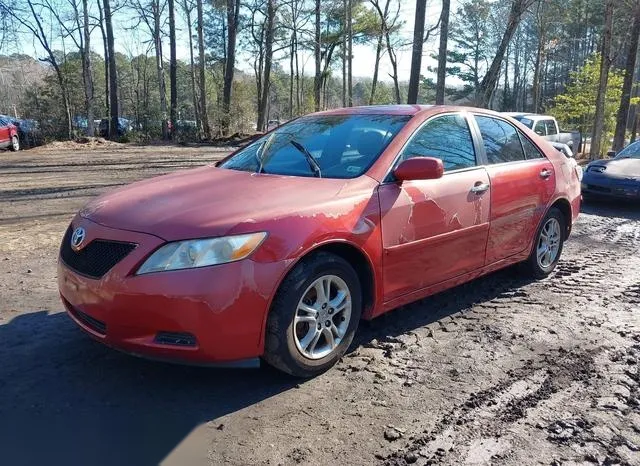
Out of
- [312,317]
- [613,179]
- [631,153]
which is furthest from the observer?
[631,153]

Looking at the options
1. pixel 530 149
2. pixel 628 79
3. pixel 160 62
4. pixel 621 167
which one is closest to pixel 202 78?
pixel 160 62

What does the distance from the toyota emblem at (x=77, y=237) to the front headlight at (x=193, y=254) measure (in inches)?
23.3

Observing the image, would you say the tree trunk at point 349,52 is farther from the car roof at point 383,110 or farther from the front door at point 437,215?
the front door at point 437,215

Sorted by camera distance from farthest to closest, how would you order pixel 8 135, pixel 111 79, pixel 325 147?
pixel 111 79 → pixel 8 135 → pixel 325 147

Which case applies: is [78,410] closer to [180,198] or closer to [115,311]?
[115,311]

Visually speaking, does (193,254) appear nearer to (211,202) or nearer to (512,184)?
(211,202)

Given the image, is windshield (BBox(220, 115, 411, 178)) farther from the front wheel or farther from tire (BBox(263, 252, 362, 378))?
the front wheel

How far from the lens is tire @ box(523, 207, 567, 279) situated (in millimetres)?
5105

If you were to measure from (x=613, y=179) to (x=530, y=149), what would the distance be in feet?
18.5

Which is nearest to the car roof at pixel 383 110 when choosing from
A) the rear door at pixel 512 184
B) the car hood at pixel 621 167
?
the rear door at pixel 512 184

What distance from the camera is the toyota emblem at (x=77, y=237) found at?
318 centimetres

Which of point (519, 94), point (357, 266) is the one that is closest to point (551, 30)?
point (519, 94)

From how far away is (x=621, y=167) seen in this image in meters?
10.1

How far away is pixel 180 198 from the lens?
3.31 m
